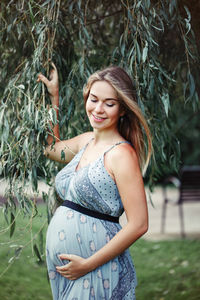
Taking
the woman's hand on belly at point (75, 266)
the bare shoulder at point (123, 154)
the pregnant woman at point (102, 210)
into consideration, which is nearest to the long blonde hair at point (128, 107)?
the pregnant woman at point (102, 210)

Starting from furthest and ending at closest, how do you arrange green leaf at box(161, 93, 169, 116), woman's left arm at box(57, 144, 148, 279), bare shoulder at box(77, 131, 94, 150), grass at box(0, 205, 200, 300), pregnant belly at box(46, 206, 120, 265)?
1. grass at box(0, 205, 200, 300)
2. green leaf at box(161, 93, 169, 116)
3. bare shoulder at box(77, 131, 94, 150)
4. pregnant belly at box(46, 206, 120, 265)
5. woman's left arm at box(57, 144, 148, 279)

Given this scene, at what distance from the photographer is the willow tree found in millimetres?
2805

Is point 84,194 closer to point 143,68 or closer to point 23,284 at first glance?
point 143,68

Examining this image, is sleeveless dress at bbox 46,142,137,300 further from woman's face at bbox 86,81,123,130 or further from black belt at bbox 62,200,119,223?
woman's face at bbox 86,81,123,130

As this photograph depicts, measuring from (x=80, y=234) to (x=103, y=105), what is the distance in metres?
0.61

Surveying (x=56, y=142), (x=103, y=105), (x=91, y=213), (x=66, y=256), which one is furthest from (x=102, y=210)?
(x=56, y=142)

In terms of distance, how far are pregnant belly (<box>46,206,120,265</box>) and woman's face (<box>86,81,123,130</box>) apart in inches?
17.4

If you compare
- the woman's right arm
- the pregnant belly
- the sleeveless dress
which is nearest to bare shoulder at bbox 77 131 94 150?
the woman's right arm

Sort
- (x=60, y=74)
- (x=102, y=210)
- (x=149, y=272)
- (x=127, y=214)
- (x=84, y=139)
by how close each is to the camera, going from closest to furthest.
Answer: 1. (x=127, y=214)
2. (x=102, y=210)
3. (x=84, y=139)
4. (x=60, y=74)
5. (x=149, y=272)

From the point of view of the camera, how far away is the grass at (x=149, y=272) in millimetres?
5348

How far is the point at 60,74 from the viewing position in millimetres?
3318

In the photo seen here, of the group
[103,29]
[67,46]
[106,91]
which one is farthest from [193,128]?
[106,91]

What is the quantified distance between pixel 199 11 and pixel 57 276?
2.15 metres

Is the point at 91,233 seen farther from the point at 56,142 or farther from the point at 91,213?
the point at 56,142
